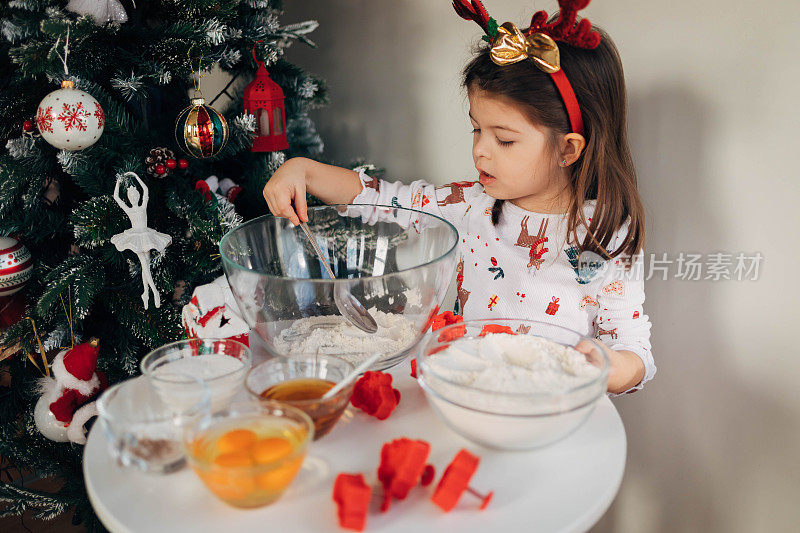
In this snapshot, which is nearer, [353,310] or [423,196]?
[353,310]

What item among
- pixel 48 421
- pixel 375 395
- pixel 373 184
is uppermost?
pixel 373 184

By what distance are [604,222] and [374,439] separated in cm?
66

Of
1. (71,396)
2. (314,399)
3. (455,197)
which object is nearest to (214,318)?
(314,399)

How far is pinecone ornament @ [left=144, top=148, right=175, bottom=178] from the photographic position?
3.81 feet

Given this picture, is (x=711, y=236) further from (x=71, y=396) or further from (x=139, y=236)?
(x=71, y=396)

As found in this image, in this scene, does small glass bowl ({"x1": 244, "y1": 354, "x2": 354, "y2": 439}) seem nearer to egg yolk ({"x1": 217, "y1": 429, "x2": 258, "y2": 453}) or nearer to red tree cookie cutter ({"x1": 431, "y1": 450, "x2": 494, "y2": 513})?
egg yolk ({"x1": 217, "y1": 429, "x2": 258, "y2": 453})

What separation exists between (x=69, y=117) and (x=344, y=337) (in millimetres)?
618

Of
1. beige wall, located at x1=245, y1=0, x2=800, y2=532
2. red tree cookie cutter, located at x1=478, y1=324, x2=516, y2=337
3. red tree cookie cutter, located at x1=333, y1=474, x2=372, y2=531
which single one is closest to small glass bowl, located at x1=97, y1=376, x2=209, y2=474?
red tree cookie cutter, located at x1=333, y1=474, x2=372, y2=531

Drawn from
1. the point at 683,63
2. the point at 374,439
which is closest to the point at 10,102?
the point at 374,439

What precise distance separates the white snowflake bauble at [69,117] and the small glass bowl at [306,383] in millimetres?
606

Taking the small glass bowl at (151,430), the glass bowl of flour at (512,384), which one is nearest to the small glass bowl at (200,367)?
the small glass bowl at (151,430)

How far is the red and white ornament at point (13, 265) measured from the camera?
123 cm

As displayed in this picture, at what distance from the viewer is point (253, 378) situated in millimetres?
745

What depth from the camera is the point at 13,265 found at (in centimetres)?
124
